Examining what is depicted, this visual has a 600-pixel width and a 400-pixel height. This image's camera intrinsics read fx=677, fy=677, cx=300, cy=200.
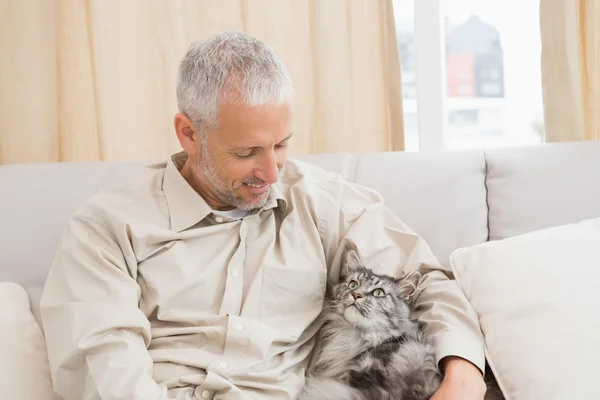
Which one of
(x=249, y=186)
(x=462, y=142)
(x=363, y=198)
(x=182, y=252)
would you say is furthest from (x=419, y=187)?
(x=462, y=142)

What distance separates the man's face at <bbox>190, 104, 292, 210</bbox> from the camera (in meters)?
1.62

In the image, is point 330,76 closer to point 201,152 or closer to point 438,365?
point 201,152

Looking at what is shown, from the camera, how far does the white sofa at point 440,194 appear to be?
2.00m

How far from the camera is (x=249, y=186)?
1.71m

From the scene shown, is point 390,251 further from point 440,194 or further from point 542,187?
point 542,187

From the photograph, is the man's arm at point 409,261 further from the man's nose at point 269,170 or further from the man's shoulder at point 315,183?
the man's nose at point 269,170

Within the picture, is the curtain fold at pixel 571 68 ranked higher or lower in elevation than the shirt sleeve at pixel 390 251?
higher

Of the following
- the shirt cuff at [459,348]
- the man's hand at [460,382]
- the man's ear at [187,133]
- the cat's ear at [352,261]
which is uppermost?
the man's ear at [187,133]

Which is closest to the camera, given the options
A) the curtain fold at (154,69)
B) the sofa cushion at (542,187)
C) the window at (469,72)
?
the sofa cushion at (542,187)

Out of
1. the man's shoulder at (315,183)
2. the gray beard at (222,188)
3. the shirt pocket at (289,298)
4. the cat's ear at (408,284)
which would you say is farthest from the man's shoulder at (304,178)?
the cat's ear at (408,284)

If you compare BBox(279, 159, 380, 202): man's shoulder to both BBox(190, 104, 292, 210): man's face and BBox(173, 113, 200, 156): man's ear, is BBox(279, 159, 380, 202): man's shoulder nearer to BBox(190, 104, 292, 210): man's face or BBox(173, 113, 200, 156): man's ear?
BBox(190, 104, 292, 210): man's face

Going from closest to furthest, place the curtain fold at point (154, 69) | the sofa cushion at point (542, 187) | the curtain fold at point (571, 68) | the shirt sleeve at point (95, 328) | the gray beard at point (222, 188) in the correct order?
the shirt sleeve at point (95, 328) → the gray beard at point (222, 188) → the sofa cushion at point (542, 187) → the curtain fold at point (571, 68) → the curtain fold at point (154, 69)

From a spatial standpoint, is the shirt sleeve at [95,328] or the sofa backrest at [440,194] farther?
the sofa backrest at [440,194]

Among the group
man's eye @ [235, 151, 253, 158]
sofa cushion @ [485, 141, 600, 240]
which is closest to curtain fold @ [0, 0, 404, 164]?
sofa cushion @ [485, 141, 600, 240]
